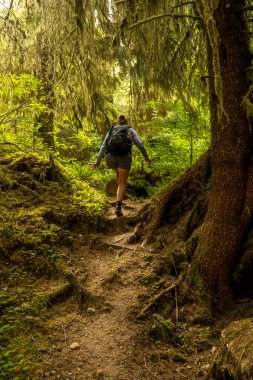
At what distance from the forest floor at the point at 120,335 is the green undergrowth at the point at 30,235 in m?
0.23

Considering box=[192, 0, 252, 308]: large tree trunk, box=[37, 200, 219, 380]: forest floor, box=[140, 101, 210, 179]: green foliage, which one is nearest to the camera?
box=[37, 200, 219, 380]: forest floor

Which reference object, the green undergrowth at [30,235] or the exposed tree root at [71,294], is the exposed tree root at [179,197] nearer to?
the green undergrowth at [30,235]

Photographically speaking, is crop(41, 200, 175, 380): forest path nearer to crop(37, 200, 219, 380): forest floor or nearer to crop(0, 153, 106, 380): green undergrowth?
crop(37, 200, 219, 380): forest floor

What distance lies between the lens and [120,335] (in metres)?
4.22

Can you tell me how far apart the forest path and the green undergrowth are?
26cm

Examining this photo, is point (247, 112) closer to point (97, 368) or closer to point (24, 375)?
point (97, 368)

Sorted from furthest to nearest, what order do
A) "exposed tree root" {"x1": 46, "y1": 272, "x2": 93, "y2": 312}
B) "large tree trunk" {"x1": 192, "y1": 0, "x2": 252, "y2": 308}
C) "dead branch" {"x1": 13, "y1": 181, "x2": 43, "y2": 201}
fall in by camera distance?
"dead branch" {"x1": 13, "y1": 181, "x2": 43, "y2": 201} → "exposed tree root" {"x1": 46, "y1": 272, "x2": 93, "y2": 312} → "large tree trunk" {"x1": 192, "y1": 0, "x2": 252, "y2": 308}

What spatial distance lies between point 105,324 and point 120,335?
12.4 inches

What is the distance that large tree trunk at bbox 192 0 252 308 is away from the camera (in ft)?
14.2

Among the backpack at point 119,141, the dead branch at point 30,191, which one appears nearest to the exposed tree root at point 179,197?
the backpack at point 119,141

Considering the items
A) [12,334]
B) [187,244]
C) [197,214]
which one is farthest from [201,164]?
[12,334]

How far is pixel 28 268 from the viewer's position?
5.39m

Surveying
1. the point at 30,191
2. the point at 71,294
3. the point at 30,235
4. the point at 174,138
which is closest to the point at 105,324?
the point at 71,294

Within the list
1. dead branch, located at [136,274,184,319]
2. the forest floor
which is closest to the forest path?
the forest floor
